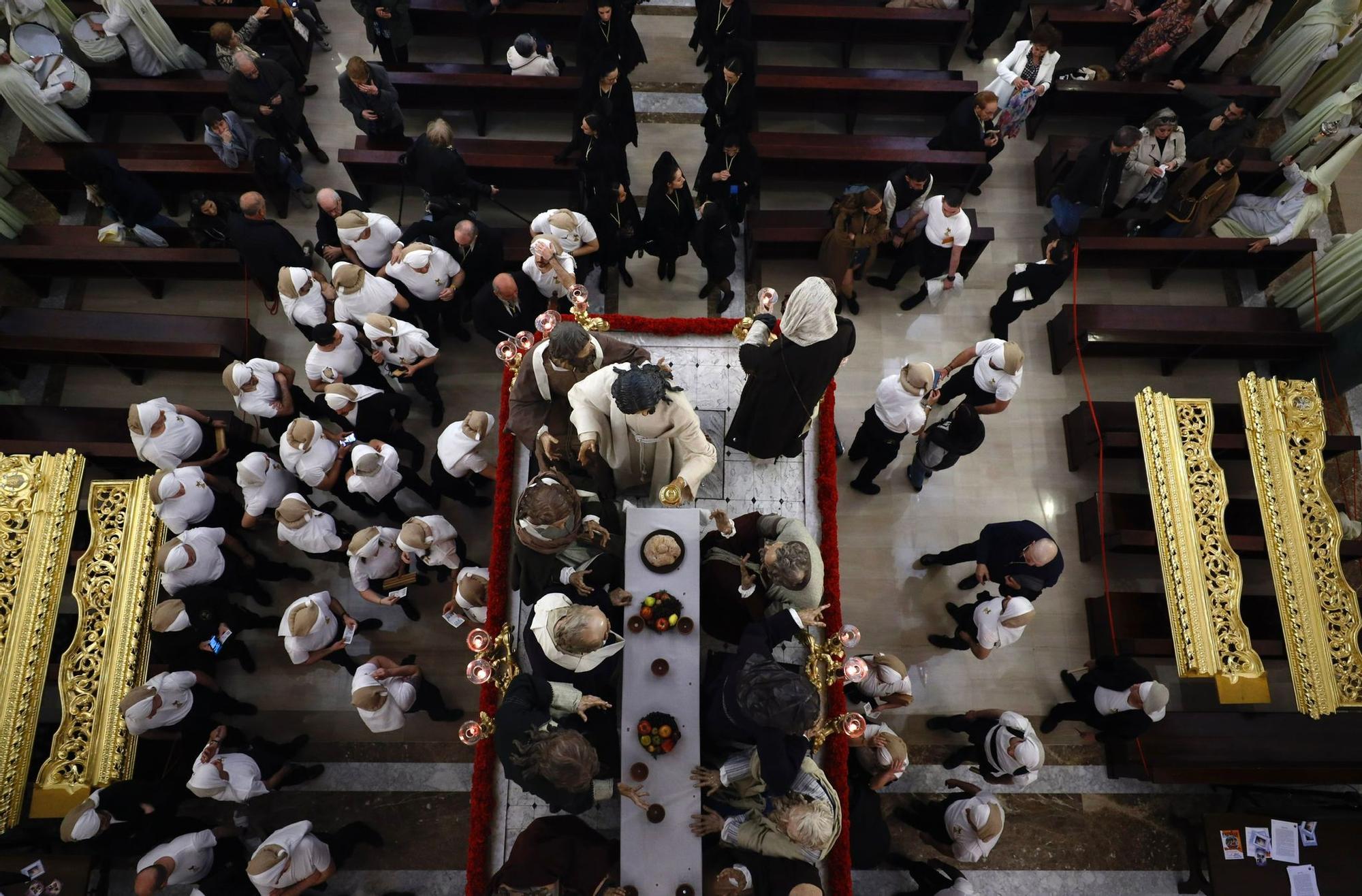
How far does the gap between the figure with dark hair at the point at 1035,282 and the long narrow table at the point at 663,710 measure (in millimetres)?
3809

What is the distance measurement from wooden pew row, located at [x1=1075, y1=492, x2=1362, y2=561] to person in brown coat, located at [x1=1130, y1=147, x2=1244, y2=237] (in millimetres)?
2765

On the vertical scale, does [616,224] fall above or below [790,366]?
above

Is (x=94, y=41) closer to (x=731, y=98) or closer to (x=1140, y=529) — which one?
(x=731, y=98)

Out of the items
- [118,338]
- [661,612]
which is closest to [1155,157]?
[661,612]

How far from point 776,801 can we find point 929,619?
115 inches

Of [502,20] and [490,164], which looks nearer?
[490,164]

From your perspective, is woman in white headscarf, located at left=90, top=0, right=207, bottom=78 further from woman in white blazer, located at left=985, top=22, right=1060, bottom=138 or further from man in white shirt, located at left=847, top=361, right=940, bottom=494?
woman in white blazer, located at left=985, top=22, right=1060, bottom=138

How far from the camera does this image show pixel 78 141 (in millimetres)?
7391

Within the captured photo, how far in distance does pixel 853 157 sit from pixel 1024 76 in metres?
1.72

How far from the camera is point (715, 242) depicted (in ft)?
20.2

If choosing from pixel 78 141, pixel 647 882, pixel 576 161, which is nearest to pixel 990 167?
pixel 576 161

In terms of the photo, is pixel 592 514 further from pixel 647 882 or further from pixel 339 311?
pixel 339 311

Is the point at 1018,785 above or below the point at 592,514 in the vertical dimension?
below

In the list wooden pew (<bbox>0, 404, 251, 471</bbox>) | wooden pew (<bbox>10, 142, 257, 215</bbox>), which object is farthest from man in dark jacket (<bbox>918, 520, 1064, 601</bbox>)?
wooden pew (<bbox>10, 142, 257, 215</bbox>)
